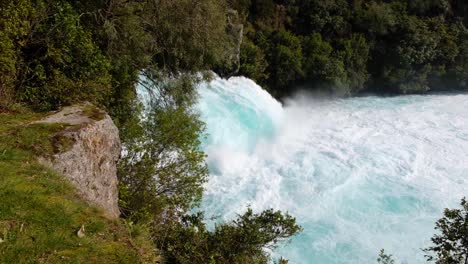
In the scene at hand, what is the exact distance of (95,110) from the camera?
9039 mm

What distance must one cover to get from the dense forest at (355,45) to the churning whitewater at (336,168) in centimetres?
254

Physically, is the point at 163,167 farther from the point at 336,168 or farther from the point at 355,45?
the point at 355,45

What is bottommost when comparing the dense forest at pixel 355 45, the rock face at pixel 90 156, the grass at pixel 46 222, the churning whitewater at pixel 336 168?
the churning whitewater at pixel 336 168

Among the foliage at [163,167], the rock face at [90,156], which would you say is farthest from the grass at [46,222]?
the foliage at [163,167]

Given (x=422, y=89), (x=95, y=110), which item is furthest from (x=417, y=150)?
(x=95, y=110)

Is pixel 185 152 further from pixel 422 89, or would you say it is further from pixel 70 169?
pixel 422 89

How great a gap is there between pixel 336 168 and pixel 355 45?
14.2m

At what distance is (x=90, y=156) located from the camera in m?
7.75

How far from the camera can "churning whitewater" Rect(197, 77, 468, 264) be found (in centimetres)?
1625

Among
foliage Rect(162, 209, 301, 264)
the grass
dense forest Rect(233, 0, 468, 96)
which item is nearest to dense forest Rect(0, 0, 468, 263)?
foliage Rect(162, 209, 301, 264)

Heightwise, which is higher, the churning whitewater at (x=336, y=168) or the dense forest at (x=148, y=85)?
the dense forest at (x=148, y=85)

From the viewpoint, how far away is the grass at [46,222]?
471 centimetres

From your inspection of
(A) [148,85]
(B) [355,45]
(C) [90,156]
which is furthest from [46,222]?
(B) [355,45]

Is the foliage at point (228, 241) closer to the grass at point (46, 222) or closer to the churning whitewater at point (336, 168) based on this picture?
the grass at point (46, 222)
